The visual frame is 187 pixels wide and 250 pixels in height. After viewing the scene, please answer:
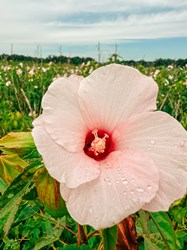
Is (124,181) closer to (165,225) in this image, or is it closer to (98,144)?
(98,144)

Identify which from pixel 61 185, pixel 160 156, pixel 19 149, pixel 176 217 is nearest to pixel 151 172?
pixel 160 156

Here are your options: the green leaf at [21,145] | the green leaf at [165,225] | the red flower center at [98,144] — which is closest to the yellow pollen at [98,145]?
the red flower center at [98,144]

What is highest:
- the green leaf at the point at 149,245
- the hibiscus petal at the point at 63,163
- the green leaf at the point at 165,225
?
the hibiscus petal at the point at 63,163

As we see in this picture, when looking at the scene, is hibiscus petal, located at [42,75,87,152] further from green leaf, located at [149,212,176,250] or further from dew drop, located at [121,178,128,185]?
green leaf, located at [149,212,176,250]

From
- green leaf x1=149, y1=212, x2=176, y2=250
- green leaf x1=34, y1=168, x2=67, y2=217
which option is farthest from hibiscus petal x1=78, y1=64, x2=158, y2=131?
green leaf x1=149, y1=212, x2=176, y2=250

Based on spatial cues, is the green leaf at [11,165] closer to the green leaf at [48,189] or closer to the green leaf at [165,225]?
the green leaf at [48,189]

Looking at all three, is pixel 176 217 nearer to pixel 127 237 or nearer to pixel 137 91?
pixel 127 237
